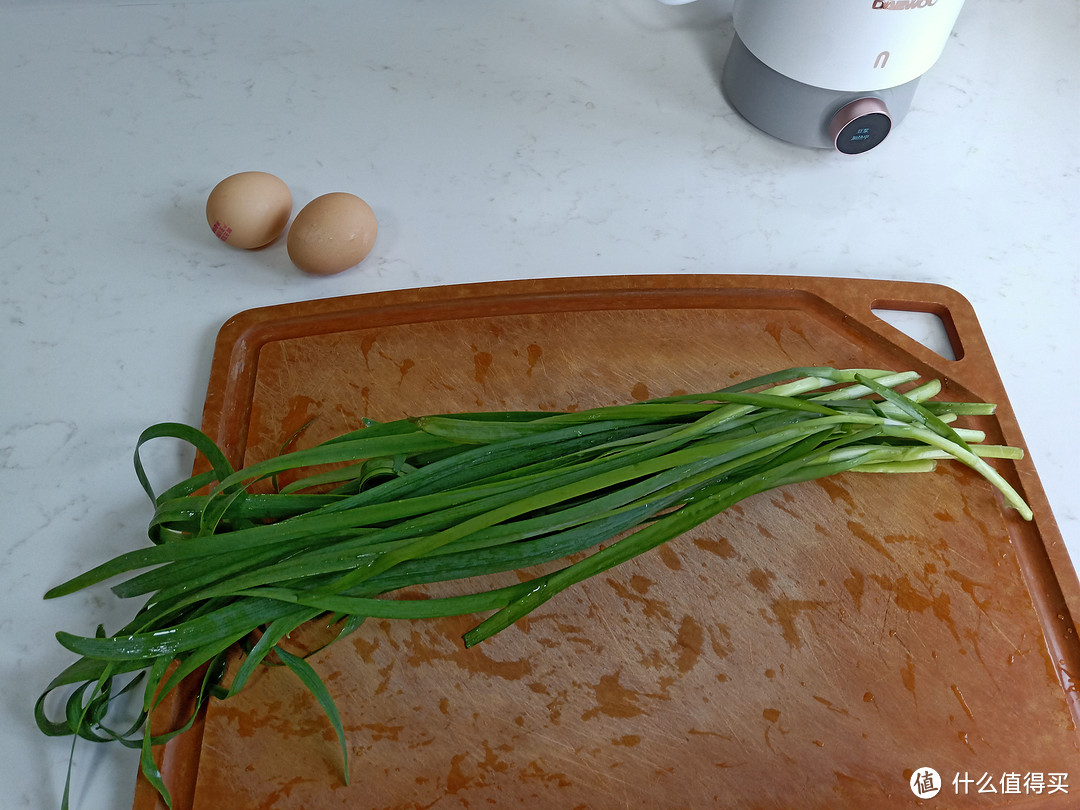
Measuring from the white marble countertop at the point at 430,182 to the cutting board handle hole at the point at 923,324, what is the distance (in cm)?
9

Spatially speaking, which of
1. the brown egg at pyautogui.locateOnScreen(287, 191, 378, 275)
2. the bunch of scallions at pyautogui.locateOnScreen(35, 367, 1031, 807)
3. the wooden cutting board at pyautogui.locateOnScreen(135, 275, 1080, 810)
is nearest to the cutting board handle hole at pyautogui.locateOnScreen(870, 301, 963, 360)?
the wooden cutting board at pyautogui.locateOnScreen(135, 275, 1080, 810)

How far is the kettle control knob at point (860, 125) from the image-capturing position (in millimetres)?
1217

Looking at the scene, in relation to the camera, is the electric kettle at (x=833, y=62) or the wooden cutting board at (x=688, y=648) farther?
the electric kettle at (x=833, y=62)

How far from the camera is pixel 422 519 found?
33.3 inches

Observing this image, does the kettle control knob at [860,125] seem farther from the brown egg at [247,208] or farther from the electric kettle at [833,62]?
the brown egg at [247,208]

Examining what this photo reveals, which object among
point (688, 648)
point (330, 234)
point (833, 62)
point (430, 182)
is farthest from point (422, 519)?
point (833, 62)

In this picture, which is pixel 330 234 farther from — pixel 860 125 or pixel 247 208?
pixel 860 125

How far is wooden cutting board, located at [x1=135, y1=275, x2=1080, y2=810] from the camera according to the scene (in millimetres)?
875

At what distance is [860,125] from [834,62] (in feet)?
0.43

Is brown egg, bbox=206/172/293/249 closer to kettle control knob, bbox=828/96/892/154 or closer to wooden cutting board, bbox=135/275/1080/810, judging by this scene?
wooden cutting board, bbox=135/275/1080/810

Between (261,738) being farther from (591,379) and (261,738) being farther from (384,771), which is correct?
(591,379)

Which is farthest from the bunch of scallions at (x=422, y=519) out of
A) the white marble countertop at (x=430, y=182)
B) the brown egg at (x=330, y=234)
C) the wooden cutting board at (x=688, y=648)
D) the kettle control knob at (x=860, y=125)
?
the kettle control knob at (x=860, y=125)

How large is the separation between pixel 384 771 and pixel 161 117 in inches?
46.2

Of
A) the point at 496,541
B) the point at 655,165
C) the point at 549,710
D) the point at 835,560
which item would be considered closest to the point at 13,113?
the point at 655,165
